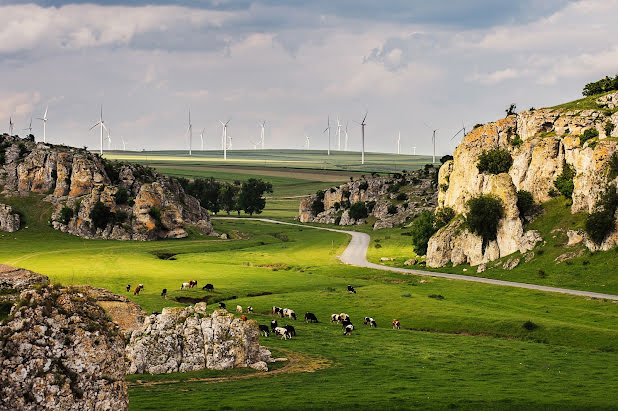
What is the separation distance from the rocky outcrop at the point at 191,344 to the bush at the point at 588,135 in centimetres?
8725

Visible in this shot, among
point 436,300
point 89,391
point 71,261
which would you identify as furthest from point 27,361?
point 71,261

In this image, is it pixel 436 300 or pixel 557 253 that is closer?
pixel 436 300

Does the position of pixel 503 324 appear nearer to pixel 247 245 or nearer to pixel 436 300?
pixel 436 300

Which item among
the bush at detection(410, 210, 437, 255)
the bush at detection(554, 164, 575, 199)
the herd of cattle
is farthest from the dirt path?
the bush at detection(410, 210, 437, 255)

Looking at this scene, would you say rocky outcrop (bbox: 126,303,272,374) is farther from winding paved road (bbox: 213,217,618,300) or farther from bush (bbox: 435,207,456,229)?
bush (bbox: 435,207,456,229)

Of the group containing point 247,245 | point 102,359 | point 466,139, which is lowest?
point 247,245

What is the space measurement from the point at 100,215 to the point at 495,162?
3726 inches

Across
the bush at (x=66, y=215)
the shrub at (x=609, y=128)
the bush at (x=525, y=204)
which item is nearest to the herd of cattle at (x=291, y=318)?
the bush at (x=525, y=204)

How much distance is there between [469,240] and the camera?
393ft

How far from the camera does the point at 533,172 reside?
122m

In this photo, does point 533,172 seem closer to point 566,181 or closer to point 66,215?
point 566,181

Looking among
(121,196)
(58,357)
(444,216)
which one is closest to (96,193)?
(121,196)

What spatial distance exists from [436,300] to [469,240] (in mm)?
37213

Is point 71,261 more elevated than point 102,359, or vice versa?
point 102,359
